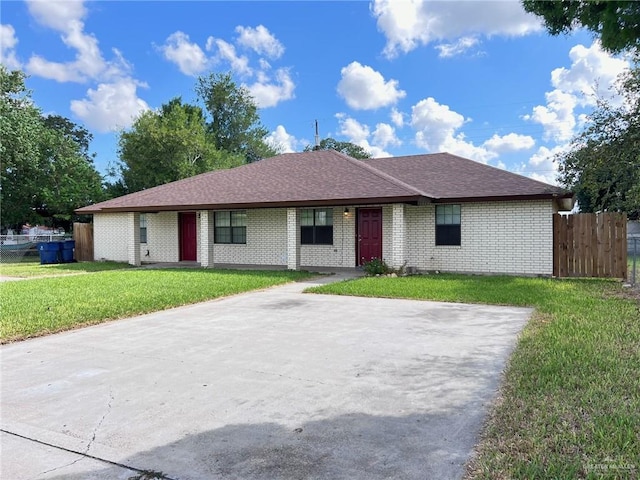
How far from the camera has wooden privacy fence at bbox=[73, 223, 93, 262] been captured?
69.8 ft

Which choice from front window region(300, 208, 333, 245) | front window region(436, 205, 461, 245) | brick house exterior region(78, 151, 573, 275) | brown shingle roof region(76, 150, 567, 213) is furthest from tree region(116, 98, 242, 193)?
front window region(436, 205, 461, 245)

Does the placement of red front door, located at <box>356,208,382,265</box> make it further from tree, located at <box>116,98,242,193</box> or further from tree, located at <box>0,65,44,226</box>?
tree, located at <box>0,65,44,226</box>

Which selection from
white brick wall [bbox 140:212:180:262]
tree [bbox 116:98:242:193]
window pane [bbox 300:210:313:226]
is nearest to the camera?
window pane [bbox 300:210:313:226]

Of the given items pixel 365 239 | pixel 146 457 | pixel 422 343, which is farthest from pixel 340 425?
pixel 365 239

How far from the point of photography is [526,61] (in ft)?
47.7

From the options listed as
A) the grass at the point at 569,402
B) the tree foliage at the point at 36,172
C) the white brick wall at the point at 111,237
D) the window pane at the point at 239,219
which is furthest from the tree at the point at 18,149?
the grass at the point at 569,402

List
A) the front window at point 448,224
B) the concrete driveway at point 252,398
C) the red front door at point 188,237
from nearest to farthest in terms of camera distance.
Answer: the concrete driveway at point 252,398
the front window at point 448,224
the red front door at point 188,237

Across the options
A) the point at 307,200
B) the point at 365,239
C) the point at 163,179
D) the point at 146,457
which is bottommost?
the point at 146,457

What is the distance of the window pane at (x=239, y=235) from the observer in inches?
709

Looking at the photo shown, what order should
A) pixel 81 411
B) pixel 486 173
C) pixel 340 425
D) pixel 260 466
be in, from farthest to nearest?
1. pixel 486 173
2. pixel 81 411
3. pixel 340 425
4. pixel 260 466

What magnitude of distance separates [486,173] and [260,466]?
14.4 metres

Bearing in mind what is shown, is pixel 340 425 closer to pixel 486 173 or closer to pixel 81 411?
pixel 81 411

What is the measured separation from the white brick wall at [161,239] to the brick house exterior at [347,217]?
0.14ft

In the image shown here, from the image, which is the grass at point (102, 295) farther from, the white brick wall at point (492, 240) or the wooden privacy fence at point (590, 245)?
the wooden privacy fence at point (590, 245)
